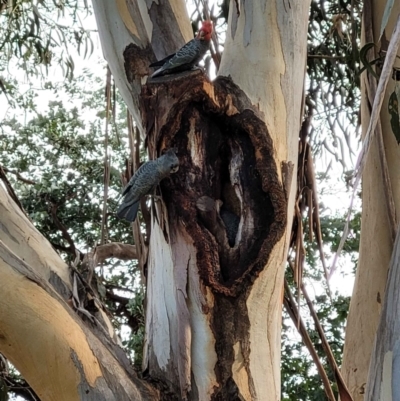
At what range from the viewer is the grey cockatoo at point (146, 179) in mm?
879

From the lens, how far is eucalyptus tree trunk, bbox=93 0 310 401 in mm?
873

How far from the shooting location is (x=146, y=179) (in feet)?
2.96

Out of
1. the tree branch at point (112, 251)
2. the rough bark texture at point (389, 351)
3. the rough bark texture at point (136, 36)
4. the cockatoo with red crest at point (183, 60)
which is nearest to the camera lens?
the rough bark texture at point (389, 351)

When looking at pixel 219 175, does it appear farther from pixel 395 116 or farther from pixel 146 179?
pixel 395 116

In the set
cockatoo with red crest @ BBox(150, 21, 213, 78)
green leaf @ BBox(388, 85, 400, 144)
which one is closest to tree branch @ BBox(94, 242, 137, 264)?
cockatoo with red crest @ BBox(150, 21, 213, 78)

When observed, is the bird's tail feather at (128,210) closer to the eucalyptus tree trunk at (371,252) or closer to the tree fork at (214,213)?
the tree fork at (214,213)

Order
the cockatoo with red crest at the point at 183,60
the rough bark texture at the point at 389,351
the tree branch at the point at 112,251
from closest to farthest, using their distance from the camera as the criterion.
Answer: the rough bark texture at the point at 389,351 < the cockatoo with red crest at the point at 183,60 < the tree branch at the point at 112,251

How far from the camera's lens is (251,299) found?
885 millimetres

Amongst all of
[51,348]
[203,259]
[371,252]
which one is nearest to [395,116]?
[371,252]

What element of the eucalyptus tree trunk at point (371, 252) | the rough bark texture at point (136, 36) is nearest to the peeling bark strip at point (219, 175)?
the rough bark texture at point (136, 36)

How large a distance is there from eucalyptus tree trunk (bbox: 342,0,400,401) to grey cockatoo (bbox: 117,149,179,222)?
436 millimetres

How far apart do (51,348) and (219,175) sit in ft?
1.23

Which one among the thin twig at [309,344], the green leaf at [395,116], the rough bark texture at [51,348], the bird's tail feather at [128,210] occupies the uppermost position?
the green leaf at [395,116]

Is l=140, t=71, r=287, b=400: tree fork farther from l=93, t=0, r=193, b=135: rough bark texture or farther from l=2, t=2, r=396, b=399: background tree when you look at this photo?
l=93, t=0, r=193, b=135: rough bark texture
